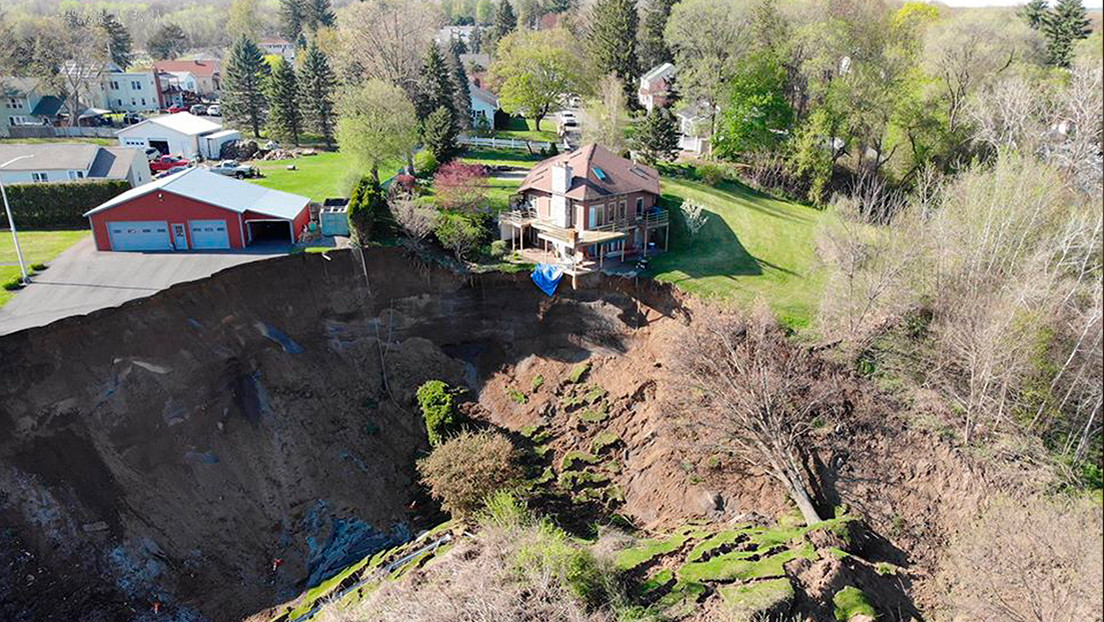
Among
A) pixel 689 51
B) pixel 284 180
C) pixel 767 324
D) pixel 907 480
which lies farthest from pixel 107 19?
pixel 907 480

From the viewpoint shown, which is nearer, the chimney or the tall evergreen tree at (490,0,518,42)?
the chimney

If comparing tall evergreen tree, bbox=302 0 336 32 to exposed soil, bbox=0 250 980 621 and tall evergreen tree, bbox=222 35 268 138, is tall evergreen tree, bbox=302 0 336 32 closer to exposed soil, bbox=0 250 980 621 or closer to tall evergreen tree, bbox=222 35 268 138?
tall evergreen tree, bbox=222 35 268 138

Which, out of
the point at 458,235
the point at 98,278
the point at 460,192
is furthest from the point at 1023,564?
the point at 98,278

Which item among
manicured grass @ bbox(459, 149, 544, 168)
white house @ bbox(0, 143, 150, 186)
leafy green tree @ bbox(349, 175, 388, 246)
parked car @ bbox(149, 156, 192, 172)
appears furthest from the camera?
parked car @ bbox(149, 156, 192, 172)

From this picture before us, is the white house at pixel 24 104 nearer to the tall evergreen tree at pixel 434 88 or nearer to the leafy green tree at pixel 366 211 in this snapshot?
the tall evergreen tree at pixel 434 88

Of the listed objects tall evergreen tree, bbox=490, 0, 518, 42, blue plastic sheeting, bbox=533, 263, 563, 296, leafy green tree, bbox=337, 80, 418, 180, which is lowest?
blue plastic sheeting, bbox=533, 263, 563, 296

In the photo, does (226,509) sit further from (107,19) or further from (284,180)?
(107,19)

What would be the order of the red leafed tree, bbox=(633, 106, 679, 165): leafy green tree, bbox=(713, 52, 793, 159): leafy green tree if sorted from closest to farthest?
the red leafed tree → bbox=(713, 52, 793, 159): leafy green tree → bbox=(633, 106, 679, 165): leafy green tree

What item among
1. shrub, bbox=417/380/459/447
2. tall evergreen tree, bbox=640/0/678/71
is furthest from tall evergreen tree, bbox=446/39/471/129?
shrub, bbox=417/380/459/447
